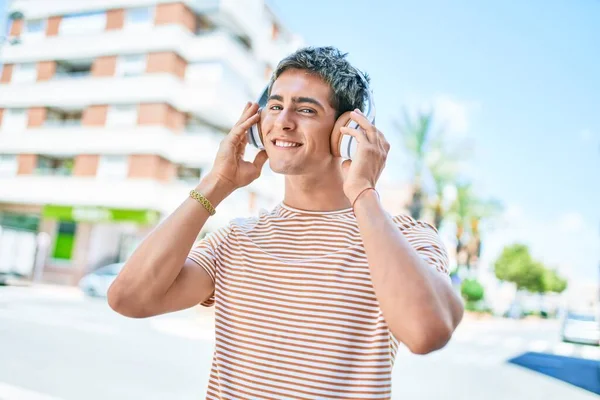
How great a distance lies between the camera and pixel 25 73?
20.4 metres

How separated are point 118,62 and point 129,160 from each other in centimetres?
408

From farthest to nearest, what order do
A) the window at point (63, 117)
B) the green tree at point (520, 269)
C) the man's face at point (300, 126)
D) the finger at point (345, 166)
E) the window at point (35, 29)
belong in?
the green tree at point (520, 269), the window at point (35, 29), the window at point (63, 117), the man's face at point (300, 126), the finger at point (345, 166)

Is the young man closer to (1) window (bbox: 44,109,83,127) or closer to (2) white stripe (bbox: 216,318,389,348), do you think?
(2) white stripe (bbox: 216,318,389,348)

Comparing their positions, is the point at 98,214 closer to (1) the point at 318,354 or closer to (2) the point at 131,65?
(2) the point at 131,65

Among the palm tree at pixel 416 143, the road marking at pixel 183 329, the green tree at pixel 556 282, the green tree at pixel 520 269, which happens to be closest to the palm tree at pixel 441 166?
the palm tree at pixel 416 143

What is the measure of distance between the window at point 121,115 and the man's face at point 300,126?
65.8 feet

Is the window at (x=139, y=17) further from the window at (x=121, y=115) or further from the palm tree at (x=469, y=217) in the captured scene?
the palm tree at (x=469, y=217)

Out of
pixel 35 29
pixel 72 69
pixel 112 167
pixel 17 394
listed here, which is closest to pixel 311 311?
pixel 17 394

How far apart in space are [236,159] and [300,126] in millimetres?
220

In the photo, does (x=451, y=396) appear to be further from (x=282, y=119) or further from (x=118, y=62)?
(x=118, y=62)

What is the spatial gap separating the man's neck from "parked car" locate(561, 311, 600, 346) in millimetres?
21343

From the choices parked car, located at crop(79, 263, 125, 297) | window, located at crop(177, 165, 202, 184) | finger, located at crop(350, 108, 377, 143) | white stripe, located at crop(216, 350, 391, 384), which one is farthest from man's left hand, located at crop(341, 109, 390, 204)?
window, located at crop(177, 165, 202, 184)

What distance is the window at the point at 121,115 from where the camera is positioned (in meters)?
20.3

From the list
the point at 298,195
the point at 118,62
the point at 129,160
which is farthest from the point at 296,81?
the point at 118,62
